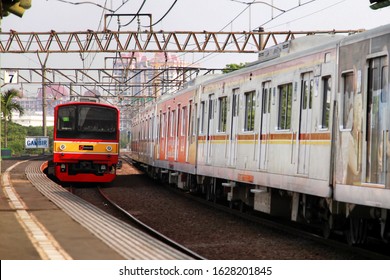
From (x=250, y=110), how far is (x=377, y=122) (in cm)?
637

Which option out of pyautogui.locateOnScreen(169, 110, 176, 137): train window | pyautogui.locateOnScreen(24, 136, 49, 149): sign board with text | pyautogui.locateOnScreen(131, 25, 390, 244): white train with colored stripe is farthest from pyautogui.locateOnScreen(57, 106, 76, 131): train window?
pyautogui.locateOnScreen(24, 136, 49, 149): sign board with text

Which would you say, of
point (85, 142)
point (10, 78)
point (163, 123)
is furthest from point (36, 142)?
point (85, 142)

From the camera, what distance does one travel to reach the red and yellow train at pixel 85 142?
90.3ft

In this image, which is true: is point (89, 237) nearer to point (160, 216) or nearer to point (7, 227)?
point (7, 227)

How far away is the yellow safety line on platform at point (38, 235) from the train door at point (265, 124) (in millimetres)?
4353

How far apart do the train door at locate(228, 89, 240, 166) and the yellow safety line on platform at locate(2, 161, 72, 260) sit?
4602 mm

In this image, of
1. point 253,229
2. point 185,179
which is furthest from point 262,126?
point 185,179

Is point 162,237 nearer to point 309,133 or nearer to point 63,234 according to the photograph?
point 63,234

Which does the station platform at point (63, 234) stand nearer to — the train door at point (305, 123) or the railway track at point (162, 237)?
the railway track at point (162, 237)

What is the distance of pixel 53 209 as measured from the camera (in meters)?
17.2

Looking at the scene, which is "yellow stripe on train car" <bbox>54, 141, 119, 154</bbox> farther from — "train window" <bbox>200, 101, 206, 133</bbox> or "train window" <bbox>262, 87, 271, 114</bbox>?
"train window" <bbox>262, 87, 271, 114</bbox>

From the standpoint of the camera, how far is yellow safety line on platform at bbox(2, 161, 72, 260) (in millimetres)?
10112

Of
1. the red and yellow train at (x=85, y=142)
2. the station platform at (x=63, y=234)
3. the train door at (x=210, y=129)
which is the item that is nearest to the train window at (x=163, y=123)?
the red and yellow train at (x=85, y=142)

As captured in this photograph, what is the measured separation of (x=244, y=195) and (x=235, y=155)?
934mm
